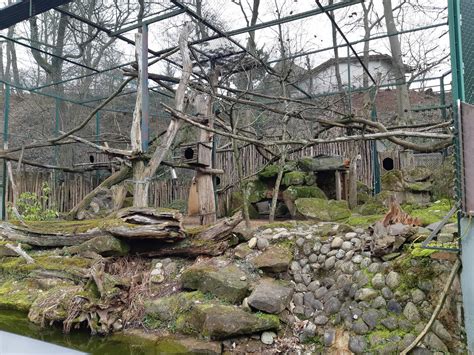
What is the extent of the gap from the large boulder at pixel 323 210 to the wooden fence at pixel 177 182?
1259 mm

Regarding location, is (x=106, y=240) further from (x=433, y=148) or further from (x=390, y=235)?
(x=433, y=148)

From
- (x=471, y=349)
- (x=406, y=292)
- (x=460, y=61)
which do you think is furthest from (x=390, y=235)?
(x=460, y=61)

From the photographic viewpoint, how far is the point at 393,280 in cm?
319

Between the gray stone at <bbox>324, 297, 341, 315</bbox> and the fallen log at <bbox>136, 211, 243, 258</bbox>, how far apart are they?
4.38 feet

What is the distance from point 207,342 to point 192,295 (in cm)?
61

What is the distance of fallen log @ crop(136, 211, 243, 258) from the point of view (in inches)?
171

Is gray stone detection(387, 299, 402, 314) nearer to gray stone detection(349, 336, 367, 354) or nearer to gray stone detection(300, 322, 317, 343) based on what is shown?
gray stone detection(349, 336, 367, 354)

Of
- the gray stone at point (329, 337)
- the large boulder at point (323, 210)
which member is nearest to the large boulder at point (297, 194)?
the large boulder at point (323, 210)

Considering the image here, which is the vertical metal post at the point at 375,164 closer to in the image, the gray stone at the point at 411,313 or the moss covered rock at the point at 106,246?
the gray stone at the point at 411,313

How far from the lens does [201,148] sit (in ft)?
19.5

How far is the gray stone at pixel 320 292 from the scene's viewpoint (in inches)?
139

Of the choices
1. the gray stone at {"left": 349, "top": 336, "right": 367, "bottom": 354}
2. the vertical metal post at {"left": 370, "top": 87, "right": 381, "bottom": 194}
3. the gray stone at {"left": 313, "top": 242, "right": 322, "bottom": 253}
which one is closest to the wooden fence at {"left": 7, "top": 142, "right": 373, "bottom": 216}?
the vertical metal post at {"left": 370, "top": 87, "right": 381, "bottom": 194}

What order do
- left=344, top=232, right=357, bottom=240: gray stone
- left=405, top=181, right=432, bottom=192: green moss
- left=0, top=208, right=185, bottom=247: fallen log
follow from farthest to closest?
left=405, top=181, right=432, bottom=192: green moss → left=0, top=208, right=185, bottom=247: fallen log → left=344, top=232, right=357, bottom=240: gray stone

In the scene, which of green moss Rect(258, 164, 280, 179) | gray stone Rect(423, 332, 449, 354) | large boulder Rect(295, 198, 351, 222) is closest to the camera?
gray stone Rect(423, 332, 449, 354)
